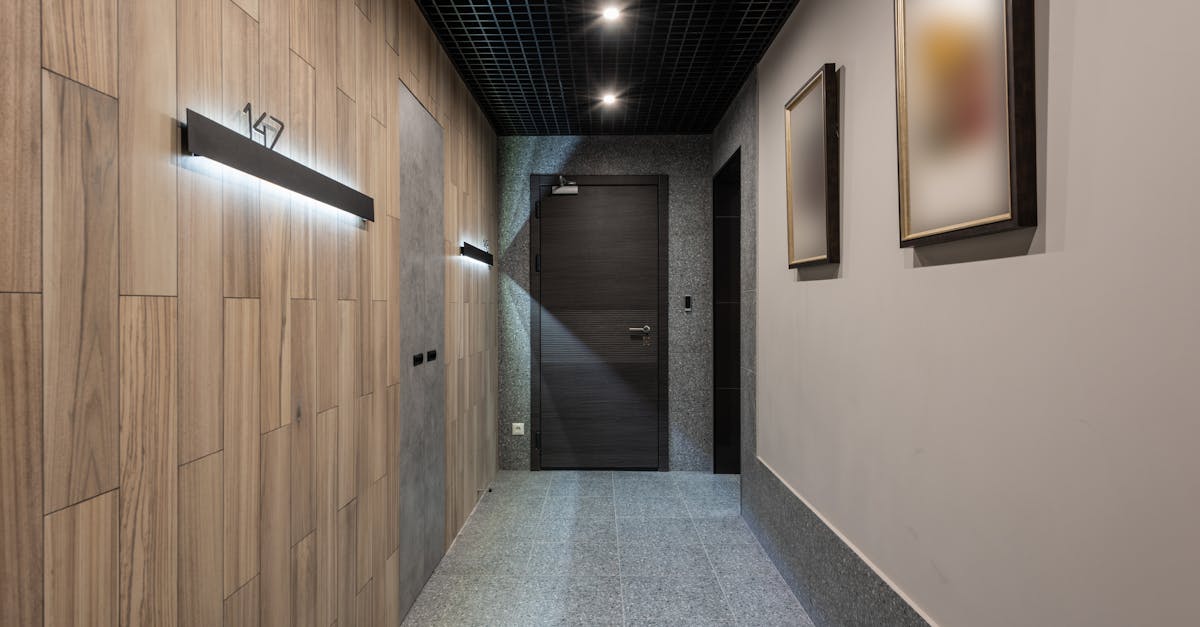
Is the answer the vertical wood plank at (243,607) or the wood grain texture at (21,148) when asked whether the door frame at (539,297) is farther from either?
the wood grain texture at (21,148)

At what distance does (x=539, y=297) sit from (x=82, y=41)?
338 centimetres

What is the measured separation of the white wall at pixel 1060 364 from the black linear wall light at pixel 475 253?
79.2 inches

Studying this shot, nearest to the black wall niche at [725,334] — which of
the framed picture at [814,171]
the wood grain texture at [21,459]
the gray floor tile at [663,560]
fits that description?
the gray floor tile at [663,560]

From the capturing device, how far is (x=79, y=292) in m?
0.81

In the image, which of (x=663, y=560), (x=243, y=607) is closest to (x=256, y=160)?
(x=243, y=607)

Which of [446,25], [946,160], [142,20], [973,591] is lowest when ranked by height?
[973,591]

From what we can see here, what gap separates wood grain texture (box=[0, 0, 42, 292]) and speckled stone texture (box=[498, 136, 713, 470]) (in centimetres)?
341

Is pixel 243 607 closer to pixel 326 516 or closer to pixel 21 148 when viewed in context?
pixel 326 516

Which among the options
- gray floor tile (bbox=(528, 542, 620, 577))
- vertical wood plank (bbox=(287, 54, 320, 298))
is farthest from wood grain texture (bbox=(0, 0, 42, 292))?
gray floor tile (bbox=(528, 542, 620, 577))

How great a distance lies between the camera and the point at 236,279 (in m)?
1.17

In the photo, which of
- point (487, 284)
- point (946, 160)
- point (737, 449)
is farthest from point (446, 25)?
point (737, 449)

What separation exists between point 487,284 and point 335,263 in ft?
7.14

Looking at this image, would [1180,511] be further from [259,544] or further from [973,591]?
[259,544]

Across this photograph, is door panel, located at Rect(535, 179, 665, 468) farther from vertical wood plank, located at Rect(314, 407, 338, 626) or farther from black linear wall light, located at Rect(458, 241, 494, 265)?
vertical wood plank, located at Rect(314, 407, 338, 626)
